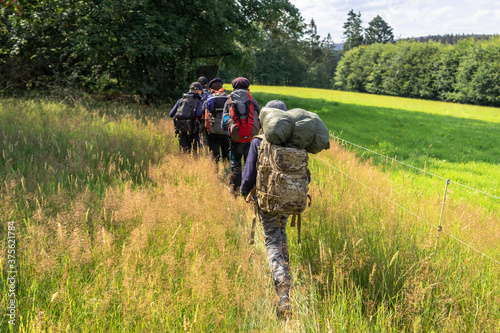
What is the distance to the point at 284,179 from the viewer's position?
2809mm

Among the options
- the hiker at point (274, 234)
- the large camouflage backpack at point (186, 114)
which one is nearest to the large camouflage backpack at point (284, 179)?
the hiker at point (274, 234)

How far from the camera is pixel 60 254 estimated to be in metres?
2.90

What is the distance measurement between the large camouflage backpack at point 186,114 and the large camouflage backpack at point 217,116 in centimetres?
95

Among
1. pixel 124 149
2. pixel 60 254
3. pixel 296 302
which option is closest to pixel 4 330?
pixel 60 254

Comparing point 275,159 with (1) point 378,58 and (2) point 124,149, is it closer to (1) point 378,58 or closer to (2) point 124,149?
(2) point 124,149

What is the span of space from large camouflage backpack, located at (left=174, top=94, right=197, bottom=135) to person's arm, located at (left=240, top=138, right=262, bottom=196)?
3752 mm

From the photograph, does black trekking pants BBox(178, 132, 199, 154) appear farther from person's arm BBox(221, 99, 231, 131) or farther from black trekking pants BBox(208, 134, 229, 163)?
person's arm BBox(221, 99, 231, 131)

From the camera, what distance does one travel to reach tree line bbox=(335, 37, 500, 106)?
46.9 meters

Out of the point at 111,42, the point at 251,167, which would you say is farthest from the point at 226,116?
the point at 111,42

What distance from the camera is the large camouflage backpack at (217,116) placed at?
5843mm

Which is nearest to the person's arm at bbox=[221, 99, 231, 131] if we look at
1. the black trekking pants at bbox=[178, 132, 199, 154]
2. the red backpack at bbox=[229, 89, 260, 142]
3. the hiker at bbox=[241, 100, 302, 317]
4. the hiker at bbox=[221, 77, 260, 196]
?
the hiker at bbox=[221, 77, 260, 196]

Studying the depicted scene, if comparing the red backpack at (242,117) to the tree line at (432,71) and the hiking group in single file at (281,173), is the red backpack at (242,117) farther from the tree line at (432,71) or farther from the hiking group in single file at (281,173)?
the tree line at (432,71)

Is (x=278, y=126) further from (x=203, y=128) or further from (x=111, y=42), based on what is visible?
(x=111, y=42)

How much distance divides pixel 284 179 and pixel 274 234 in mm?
691
